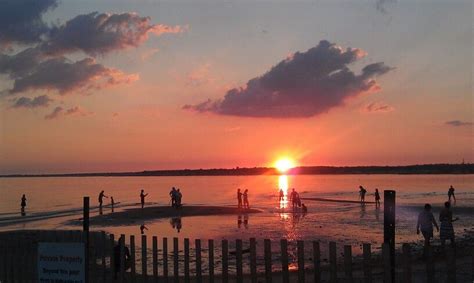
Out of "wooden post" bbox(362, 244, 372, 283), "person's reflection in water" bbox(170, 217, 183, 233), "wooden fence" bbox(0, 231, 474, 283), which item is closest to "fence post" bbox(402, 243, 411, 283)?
"wooden fence" bbox(0, 231, 474, 283)

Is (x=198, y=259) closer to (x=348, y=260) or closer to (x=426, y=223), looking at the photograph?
(x=348, y=260)

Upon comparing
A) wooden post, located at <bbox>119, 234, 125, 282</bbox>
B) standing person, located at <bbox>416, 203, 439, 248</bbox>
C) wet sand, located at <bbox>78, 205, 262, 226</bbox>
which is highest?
wooden post, located at <bbox>119, 234, 125, 282</bbox>

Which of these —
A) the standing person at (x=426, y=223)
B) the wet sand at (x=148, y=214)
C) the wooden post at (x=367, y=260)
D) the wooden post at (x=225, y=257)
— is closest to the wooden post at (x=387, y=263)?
the wooden post at (x=367, y=260)

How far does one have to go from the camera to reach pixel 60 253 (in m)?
8.46

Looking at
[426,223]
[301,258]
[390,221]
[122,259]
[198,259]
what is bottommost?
[426,223]

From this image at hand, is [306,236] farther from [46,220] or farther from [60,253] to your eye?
[46,220]

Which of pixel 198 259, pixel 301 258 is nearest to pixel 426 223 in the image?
pixel 301 258

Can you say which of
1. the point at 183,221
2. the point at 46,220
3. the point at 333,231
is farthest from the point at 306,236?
the point at 46,220

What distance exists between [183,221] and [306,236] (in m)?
13.8

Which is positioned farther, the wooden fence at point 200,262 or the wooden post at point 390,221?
the wooden fence at point 200,262

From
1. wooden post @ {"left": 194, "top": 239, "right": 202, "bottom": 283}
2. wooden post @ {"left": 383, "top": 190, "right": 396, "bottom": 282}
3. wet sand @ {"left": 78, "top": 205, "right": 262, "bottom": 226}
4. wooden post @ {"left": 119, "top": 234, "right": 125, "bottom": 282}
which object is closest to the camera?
wooden post @ {"left": 383, "top": 190, "right": 396, "bottom": 282}

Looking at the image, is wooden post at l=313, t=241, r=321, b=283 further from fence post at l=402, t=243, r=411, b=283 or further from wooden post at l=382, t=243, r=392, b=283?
fence post at l=402, t=243, r=411, b=283

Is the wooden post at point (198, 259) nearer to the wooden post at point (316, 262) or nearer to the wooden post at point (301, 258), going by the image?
the wooden post at point (301, 258)

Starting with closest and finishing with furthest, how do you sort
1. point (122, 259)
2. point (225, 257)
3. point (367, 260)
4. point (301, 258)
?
point (367, 260)
point (301, 258)
point (225, 257)
point (122, 259)
